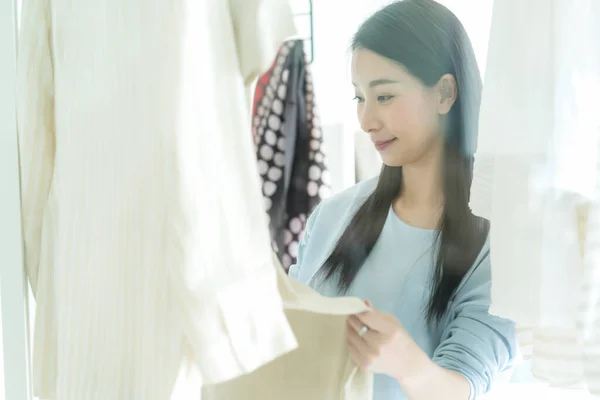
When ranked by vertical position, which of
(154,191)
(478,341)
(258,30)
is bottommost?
(478,341)

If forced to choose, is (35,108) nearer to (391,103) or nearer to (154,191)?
(154,191)

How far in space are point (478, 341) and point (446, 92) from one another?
33cm

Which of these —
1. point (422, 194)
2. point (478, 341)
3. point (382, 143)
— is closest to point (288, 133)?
point (382, 143)

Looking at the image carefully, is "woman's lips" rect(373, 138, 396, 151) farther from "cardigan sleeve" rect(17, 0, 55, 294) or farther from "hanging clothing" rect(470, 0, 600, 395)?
"cardigan sleeve" rect(17, 0, 55, 294)

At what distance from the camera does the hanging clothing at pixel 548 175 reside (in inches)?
17.1

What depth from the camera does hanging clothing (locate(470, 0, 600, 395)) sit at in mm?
435

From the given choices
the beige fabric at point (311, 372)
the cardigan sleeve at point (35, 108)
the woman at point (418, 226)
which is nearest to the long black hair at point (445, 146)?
the woman at point (418, 226)

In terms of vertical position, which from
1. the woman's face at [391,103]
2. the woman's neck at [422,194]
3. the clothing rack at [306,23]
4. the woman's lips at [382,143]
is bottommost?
the woman's neck at [422,194]

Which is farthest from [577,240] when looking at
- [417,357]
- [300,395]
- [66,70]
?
[66,70]

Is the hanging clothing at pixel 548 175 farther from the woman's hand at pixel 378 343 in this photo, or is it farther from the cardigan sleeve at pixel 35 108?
the cardigan sleeve at pixel 35 108

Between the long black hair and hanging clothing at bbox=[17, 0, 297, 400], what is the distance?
0.29 metres

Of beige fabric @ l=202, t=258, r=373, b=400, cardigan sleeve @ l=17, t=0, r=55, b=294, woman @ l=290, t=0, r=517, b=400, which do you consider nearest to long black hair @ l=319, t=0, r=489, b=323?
woman @ l=290, t=0, r=517, b=400

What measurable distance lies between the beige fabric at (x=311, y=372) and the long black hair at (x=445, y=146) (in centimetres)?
20

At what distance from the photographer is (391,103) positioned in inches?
28.3
